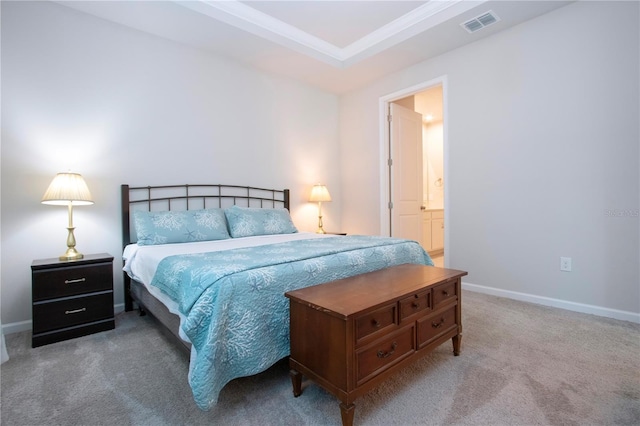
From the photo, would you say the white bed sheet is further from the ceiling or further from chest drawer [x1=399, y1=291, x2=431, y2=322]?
the ceiling

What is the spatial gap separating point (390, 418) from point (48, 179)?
3096mm

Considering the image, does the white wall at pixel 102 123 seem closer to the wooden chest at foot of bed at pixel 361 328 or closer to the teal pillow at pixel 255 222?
the teal pillow at pixel 255 222

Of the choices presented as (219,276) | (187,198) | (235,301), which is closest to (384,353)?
(235,301)

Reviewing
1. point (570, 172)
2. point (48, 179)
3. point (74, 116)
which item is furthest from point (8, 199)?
point (570, 172)

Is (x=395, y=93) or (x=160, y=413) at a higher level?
(x=395, y=93)

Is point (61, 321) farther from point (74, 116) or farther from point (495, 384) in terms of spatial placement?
point (495, 384)

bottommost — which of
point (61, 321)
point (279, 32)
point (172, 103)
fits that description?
point (61, 321)

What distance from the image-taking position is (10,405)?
59.9 inches

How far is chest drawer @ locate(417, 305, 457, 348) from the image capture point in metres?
1.70

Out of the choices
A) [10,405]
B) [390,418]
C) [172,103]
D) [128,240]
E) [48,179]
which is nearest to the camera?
[390,418]

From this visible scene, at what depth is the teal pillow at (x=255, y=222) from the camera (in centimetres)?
314

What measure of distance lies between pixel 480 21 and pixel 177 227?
3.41 metres

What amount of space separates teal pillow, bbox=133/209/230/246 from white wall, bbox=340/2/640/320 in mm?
2584

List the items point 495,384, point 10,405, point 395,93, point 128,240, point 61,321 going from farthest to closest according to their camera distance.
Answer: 1. point 395,93
2. point 128,240
3. point 61,321
4. point 495,384
5. point 10,405
